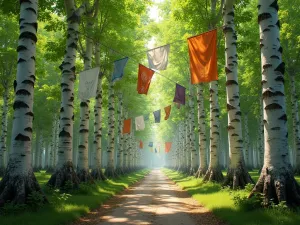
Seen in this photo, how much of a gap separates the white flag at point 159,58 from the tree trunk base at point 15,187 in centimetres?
789

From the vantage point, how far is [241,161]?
11.6 metres

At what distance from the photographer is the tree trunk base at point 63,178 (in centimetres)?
1144

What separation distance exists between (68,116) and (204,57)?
628 centimetres

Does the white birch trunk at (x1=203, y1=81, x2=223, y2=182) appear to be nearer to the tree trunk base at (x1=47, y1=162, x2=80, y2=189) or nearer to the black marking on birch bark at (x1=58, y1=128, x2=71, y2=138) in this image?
the tree trunk base at (x1=47, y1=162, x2=80, y2=189)

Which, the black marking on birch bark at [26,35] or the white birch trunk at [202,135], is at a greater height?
the black marking on birch bark at [26,35]

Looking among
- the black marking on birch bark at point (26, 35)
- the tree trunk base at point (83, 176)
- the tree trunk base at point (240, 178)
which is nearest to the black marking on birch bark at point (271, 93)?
the tree trunk base at point (240, 178)

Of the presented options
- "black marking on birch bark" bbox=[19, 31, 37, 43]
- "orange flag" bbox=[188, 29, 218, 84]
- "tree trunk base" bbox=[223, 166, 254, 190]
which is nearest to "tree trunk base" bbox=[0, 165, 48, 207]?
"black marking on birch bark" bbox=[19, 31, 37, 43]

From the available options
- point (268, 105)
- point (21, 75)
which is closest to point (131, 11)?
point (21, 75)

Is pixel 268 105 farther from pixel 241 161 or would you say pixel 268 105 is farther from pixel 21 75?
pixel 21 75

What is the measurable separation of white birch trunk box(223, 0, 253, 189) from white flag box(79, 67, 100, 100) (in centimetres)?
589

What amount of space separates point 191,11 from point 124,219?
13296 millimetres

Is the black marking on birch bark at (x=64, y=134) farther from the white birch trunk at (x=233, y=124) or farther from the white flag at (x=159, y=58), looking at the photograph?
the white birch trunk at (x=233, y=124)

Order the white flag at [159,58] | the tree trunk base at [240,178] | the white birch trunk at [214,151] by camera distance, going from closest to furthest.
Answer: the tree trunk base at [240,178] < the white flag at [159,58] < the white birch trunk at [214,151]

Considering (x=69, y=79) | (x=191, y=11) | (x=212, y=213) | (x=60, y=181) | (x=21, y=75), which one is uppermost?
(x=191, y=11)
